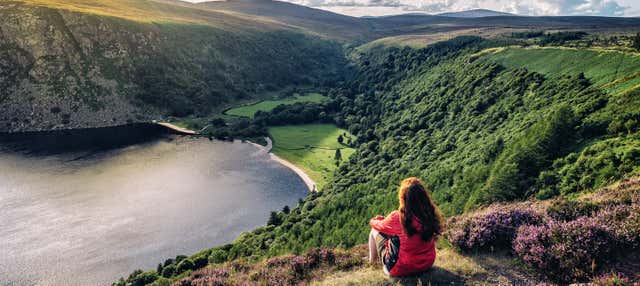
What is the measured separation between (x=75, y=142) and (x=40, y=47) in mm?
45056

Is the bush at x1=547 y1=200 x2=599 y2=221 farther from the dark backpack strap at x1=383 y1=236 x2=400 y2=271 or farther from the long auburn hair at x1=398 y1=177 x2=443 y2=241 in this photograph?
the dark backpack strap at x1=383 y1=236 x2=400 y2=271

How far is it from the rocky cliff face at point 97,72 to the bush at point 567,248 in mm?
121626

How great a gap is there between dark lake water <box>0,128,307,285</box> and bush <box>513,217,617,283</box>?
156 feet

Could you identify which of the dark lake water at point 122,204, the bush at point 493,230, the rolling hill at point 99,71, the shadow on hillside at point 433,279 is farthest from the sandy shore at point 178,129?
the shadow on hillside at point 433,279

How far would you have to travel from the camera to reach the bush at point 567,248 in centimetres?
1009

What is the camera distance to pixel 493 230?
1252cm

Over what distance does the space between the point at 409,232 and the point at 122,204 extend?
2558 inches

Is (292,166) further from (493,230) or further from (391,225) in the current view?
(391,225)

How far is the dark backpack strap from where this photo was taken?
10688 mm

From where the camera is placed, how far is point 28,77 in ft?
363

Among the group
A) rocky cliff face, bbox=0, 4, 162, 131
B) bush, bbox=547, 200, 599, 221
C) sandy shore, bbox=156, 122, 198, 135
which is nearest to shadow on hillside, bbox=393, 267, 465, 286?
bush, bbox=547, 200, 599, 221

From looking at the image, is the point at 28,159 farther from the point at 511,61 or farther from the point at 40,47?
the point at 511,61

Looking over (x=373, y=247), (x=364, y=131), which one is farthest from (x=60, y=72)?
(x=373, y=247)

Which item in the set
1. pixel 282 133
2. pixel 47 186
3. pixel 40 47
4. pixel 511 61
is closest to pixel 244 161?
pixel 282 133
